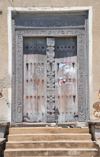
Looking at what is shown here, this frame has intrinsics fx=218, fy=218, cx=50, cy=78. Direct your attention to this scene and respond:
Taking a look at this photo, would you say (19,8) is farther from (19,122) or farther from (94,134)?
(94,134)

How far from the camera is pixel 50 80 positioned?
5633mm

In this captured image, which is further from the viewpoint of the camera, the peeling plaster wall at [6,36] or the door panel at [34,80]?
the door panel at [34,80]

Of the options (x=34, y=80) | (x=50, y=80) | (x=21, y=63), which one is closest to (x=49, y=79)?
(x=50, y=80)

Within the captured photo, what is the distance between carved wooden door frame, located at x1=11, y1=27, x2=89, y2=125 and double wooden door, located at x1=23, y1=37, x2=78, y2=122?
174mm

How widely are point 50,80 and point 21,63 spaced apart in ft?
2.82

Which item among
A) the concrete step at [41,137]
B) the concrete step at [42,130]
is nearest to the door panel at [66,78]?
the concrete step at [42,130]

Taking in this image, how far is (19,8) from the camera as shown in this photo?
17.7 feet

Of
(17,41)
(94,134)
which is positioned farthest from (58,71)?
(94,134)

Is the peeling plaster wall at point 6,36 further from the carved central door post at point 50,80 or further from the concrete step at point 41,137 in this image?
the carved central door post at point 50,80

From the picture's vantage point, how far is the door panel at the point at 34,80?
18.5ft

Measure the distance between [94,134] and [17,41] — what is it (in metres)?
2.93

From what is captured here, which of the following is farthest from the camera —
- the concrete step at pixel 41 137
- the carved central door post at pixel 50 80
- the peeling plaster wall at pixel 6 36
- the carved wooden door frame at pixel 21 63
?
the carved central door post at pixel 50 80

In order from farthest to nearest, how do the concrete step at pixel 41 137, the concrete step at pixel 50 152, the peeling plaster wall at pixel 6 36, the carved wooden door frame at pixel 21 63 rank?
the carved wooden door frame at pixel 21 63 < the peeling plaster wall at pixel 6 36 < the concrete step at pixel 41 137 < the concrete step at pixel 50 152

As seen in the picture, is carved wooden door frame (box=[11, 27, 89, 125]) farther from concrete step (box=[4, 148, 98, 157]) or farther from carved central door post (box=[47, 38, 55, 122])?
concrete step (box=[4, 148, 98, 157])
